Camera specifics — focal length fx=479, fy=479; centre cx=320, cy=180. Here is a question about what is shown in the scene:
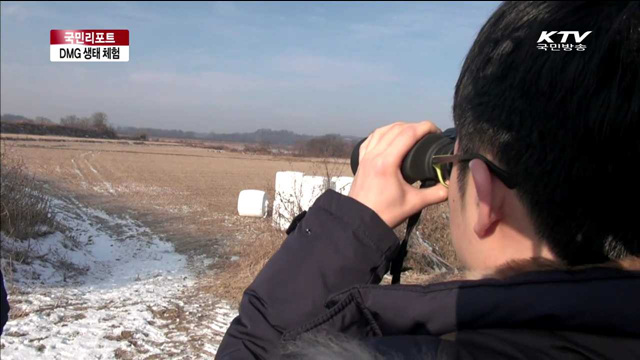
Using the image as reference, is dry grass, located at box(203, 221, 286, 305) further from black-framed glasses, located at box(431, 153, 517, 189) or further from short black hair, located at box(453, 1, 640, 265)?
short black hair, located at box(453, 1, 640, 265)

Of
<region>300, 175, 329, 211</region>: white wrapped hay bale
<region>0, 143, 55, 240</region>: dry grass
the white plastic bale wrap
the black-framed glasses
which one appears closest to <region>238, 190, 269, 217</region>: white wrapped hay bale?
the white plastic bale wrap

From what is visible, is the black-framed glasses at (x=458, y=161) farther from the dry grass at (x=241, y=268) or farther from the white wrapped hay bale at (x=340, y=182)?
the white wrapped hay bale at (x=340, y=182)

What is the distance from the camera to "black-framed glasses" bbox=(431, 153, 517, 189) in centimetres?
95

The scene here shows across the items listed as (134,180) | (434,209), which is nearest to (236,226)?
(434,209)

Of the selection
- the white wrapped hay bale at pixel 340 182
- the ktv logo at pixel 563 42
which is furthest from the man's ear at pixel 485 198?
the white wrapped hay bale at pixel 340 182

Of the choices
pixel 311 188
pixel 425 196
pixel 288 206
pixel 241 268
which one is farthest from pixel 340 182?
pixel 425 196

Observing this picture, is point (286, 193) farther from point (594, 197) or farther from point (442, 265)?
point (594, 197)

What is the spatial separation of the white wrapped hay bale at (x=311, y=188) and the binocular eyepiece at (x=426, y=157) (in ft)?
28.4

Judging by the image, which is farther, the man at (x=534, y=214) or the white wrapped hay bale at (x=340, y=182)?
the white wrapped hay bale at (x=340, y=182)

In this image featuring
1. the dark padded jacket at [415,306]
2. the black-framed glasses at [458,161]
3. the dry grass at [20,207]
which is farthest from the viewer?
the dry grass at [20,207]

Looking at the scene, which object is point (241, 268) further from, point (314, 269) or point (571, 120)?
point (571, 120)

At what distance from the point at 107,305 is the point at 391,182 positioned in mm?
6565

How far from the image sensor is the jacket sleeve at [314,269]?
1.21 metres

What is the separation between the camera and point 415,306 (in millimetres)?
960
